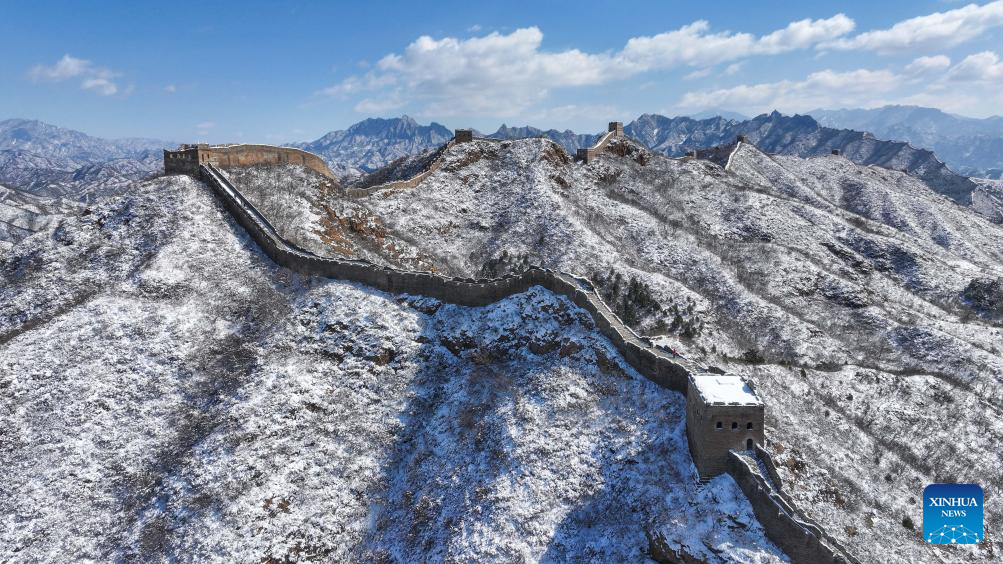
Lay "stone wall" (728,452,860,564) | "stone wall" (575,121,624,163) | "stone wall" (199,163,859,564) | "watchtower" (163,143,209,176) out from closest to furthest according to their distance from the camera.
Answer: "stone wall" (728,452,860,564)
"stone wall" (199,163,859,564)
"watchtower" (163,143,209,176)
"stone wall" (575,121,624,163)

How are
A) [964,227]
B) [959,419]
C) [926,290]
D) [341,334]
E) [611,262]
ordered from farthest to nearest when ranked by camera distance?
[964,227], [926,290], [611,262], [959,419], [341,334]

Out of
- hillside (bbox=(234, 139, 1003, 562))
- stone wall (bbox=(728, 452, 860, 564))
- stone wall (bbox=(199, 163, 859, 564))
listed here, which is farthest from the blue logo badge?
stone wall (bbox=(728, 452, 860, 564))

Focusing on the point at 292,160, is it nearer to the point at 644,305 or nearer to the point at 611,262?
the point at 611,262

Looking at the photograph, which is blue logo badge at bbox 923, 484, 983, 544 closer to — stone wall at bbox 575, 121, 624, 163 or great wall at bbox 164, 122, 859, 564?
great wall at bbox 164, 122, 859, 564

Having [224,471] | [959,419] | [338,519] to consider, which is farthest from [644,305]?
[224,471]

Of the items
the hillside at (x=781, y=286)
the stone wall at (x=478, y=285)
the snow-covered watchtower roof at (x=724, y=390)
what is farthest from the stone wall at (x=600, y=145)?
the snow-covered watchtower roof at (x=724, y=390)

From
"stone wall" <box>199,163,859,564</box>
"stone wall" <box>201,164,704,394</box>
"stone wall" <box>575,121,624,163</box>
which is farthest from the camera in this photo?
"stone wall" <box>575,121,624,163</box>

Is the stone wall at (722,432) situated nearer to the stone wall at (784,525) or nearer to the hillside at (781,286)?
the stone wall at (784,525)
